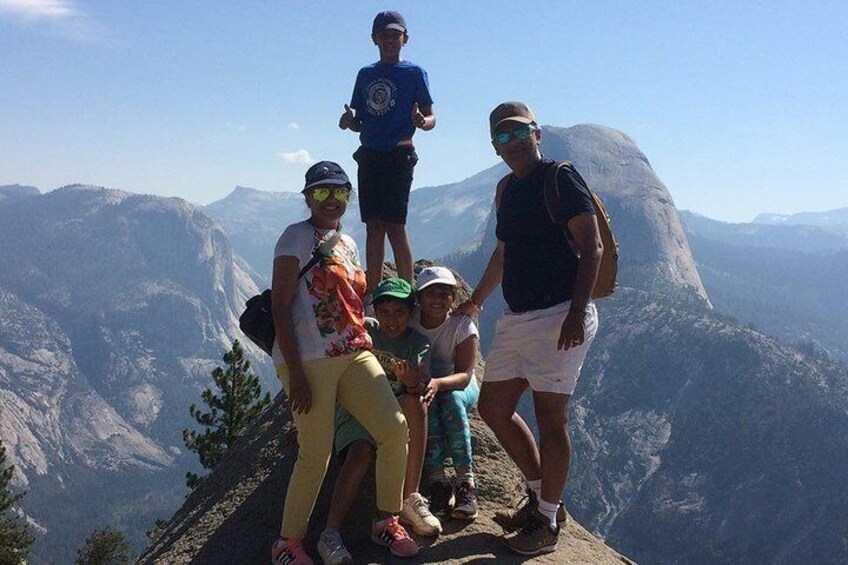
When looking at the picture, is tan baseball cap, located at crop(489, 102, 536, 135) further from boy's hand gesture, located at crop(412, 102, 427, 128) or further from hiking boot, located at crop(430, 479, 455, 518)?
hiking boot, located at crop(430, 479, 455, 518)

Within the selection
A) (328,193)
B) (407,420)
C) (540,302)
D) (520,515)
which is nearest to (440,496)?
(520,515)

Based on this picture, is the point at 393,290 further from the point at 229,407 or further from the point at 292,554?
the point at 229,407

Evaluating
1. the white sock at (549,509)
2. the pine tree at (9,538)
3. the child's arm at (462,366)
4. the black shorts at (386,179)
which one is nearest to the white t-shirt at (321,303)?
the child's arm at (462,366)

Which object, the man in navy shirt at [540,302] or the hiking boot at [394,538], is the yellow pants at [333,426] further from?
the man in navy shirt at [540,302]

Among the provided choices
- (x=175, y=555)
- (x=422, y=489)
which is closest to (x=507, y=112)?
(x=422, y=489)

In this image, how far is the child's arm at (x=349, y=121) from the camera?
8609mm

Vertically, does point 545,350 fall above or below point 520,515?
above

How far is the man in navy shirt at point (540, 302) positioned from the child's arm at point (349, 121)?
297 centimetres

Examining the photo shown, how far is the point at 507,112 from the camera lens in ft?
19.8

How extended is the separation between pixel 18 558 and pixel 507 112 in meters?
44.1

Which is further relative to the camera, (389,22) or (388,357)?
(389,22)

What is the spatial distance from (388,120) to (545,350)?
3.94 meters

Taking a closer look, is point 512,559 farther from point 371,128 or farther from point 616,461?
point 616,461

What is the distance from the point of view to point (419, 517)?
20.7ft
